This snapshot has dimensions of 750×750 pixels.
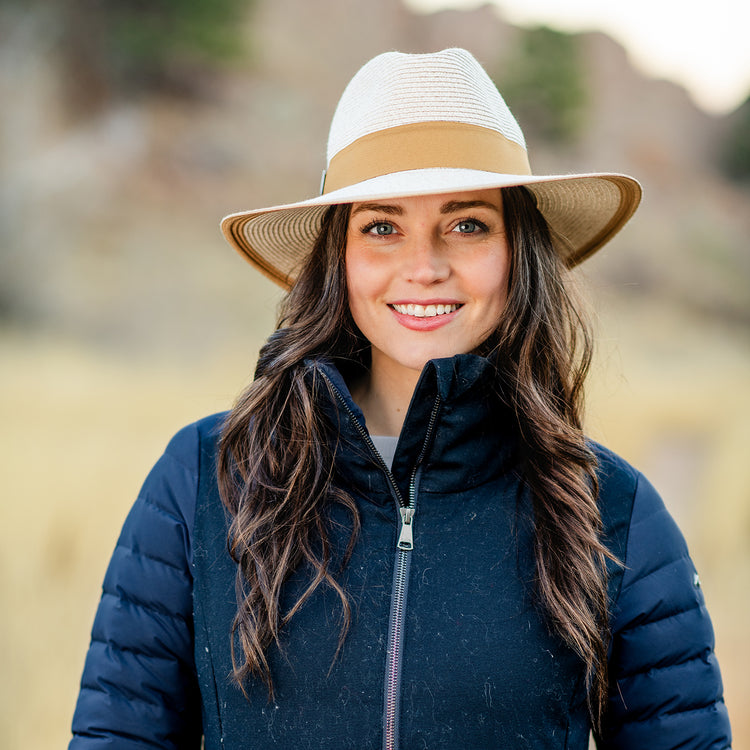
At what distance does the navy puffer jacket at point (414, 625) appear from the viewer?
4.80 feet

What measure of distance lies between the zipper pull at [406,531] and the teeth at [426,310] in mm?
381

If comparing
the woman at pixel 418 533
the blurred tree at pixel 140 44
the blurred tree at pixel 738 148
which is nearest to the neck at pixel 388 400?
the woman at pixel 418 533

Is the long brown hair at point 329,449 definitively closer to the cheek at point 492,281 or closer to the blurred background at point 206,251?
the cheek at point 492,281

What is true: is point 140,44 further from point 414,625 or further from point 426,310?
point 414,625

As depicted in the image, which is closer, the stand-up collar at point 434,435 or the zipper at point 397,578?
the zipper at point 397,578

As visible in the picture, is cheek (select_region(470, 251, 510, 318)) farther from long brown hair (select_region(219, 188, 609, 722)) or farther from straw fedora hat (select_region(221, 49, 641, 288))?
straw fedora hat (select_region(221, 49, 641, 288))

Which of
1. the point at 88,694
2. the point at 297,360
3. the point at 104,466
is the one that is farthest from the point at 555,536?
the point at 104,466

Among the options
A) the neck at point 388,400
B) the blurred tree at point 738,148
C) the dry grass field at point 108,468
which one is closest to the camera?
the neck at point 388,400

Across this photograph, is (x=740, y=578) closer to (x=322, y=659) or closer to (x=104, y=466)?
(x=104, y=466)

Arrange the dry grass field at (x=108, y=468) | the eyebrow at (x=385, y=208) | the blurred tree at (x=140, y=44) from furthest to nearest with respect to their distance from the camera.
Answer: the blurred tree at (x=140, y=44), the dry grass field at (x=108, y=468), the eyebrow at (x=385, y=208)

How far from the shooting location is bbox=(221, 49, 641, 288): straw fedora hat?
1.65 metres

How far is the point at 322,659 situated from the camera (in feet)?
4.84

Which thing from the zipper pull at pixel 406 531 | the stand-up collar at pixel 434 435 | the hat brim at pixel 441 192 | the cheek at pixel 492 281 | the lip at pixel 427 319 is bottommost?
the zipper pull at pixel 406 531

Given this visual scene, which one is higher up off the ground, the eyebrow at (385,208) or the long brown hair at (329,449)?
the eyebrow at (385,208)
